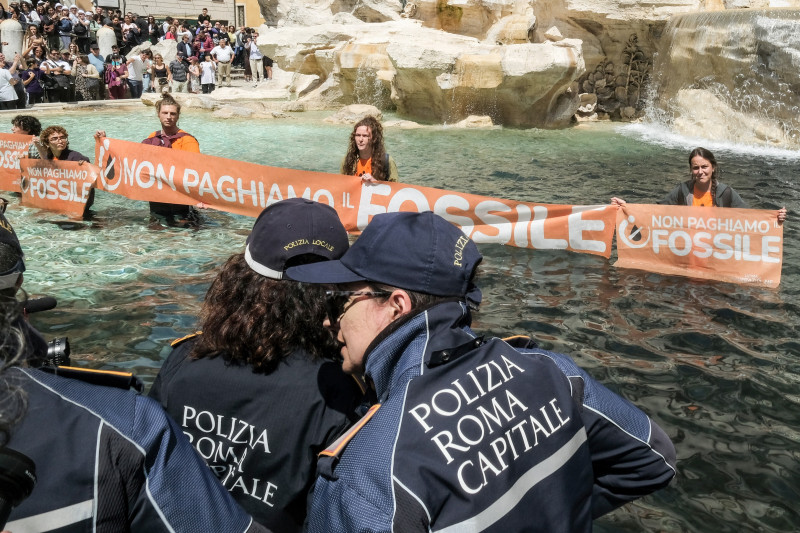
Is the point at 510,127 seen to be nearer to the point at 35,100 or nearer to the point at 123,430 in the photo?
the point at 35,100

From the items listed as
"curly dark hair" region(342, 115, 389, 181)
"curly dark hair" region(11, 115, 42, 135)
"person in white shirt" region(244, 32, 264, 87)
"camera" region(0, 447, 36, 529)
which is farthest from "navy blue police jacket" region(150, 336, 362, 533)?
"person in white shirt" region(244, 32, 264, 87)

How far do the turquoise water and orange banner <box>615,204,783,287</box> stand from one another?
5.5 inches

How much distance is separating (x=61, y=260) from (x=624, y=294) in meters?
5.21

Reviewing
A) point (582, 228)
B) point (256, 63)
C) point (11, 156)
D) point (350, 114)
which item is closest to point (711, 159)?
point (582, 228)

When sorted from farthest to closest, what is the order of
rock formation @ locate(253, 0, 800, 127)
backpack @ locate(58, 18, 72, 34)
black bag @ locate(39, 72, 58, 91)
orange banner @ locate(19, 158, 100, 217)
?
backpack @ locate(58, 18, 72, 34), black bag @ locate(39, 72, 58, 91), rock formation @ locate(253, 0, 800, 127), orange banner @ locate(19, 158, 100, 217)

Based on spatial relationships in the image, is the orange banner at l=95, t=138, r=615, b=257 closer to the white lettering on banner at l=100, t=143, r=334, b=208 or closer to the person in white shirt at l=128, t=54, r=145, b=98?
the white lettering on banner at l=100, t=143, r=334, b=208

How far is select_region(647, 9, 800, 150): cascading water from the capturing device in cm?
1548

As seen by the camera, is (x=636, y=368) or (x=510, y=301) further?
(x=510, y=301)

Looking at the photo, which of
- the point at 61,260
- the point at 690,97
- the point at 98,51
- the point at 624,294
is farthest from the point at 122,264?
the point at 98,51

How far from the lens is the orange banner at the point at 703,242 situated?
6.21 meters

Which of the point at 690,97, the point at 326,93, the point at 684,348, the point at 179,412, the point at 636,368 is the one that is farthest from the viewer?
the point at 326,93

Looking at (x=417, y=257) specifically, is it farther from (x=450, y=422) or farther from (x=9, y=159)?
(x=9, y=159)

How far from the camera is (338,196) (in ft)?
24.0

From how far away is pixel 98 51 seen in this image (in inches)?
887
